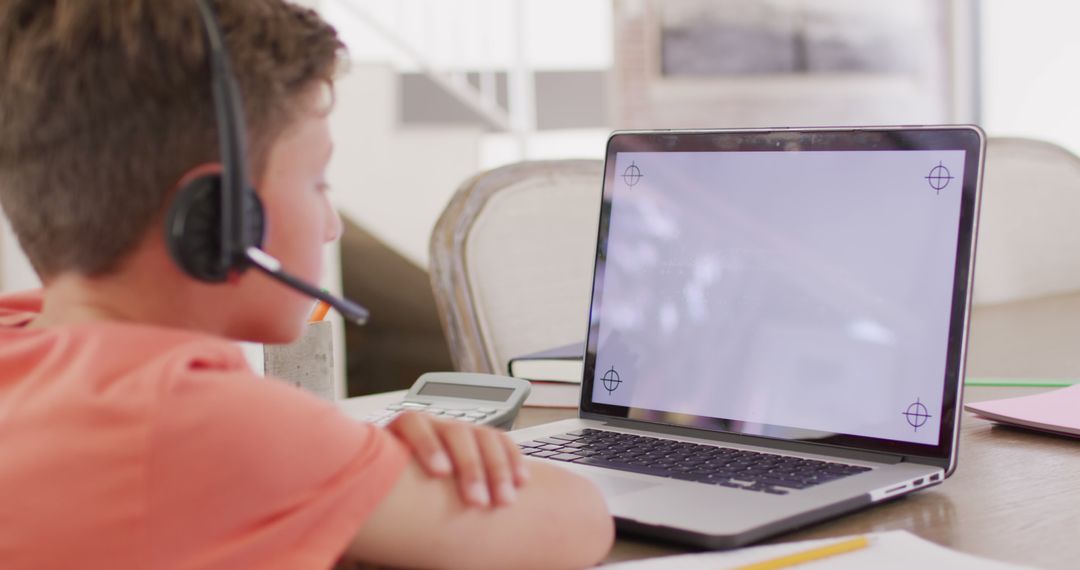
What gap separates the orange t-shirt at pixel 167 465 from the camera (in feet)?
1.54

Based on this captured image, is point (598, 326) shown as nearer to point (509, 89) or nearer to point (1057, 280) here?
point (1057, 280)

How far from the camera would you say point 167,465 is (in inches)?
18.4

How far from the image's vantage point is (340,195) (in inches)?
157

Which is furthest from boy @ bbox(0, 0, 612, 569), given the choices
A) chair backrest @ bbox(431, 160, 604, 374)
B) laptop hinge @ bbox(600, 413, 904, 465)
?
chair backrest @ bbox(431, 160, 604, 374)

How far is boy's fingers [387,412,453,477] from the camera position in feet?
1.82

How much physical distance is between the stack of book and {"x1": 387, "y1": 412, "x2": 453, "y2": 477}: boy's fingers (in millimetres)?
506

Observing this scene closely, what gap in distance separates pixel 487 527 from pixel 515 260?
104 cm

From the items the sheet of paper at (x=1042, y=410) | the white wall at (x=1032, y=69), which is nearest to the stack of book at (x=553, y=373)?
the sheet of paper at (x=1042, y=410)

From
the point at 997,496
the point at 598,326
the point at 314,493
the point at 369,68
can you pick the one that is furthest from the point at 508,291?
the point at 369,68

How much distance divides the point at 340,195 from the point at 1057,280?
2591mm

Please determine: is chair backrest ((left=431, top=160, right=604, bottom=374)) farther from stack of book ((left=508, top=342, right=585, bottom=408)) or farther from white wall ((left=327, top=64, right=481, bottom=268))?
white wall ((left=327, top=64, right=481, bottom=268))

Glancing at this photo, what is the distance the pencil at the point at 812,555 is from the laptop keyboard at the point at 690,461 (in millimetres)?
86

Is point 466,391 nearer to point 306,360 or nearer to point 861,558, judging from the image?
point 306,360

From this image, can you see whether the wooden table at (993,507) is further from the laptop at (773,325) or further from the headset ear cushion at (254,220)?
the headset ear cushion at (254,220)
